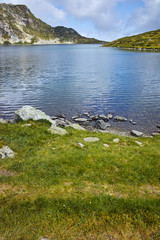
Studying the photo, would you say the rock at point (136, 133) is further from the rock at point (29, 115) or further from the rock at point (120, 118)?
the rock at point (29, 115)

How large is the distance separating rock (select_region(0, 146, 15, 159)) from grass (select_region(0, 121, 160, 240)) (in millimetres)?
→ 490

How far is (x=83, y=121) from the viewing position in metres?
28.6

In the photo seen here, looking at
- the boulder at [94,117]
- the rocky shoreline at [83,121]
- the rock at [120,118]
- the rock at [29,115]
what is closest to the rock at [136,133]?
the rocky shoreline at [83,121]

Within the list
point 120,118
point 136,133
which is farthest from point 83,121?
point 136,133

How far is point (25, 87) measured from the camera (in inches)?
1975

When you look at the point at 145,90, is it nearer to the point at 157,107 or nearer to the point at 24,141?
the point at 157,107

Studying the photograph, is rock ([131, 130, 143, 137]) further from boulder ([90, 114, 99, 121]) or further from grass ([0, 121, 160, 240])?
boulder ([90, 114, 99, 121])

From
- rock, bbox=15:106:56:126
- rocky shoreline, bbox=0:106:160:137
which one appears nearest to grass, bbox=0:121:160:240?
rocky shoreline, bbox=0:106:160:137

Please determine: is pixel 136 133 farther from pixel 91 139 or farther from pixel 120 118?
pixel 91 139

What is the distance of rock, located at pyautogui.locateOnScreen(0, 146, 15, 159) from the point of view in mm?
13445

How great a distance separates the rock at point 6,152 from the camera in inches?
529

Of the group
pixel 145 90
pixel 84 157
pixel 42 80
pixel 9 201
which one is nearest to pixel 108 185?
pixel 84 157

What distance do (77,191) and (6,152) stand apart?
24.7ft

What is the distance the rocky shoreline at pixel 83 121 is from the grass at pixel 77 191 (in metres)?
5.51
